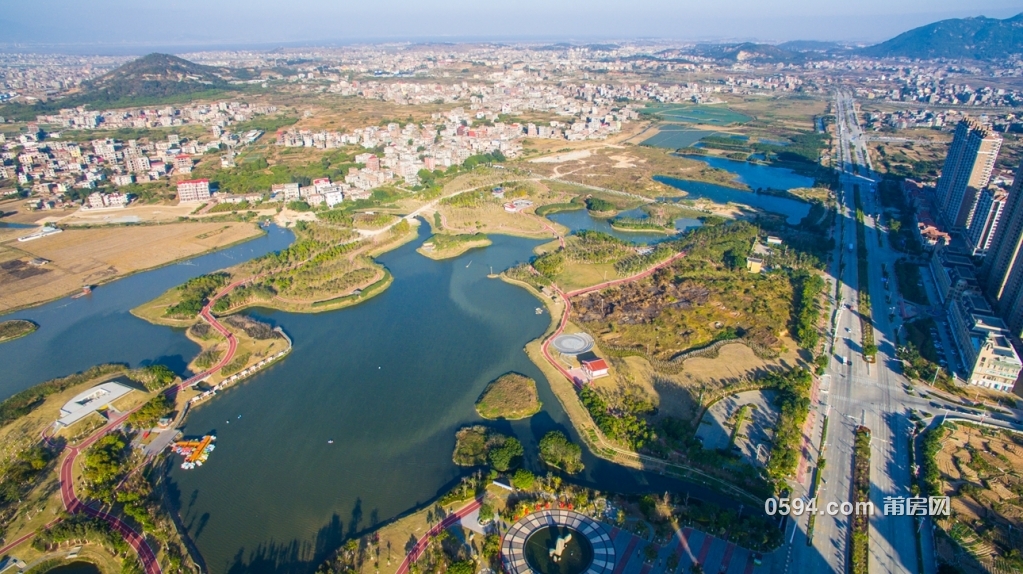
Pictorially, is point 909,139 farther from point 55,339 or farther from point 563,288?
point 55,339

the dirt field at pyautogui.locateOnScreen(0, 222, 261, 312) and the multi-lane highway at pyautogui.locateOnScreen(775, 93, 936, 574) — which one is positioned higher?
the multi-lane highway at pyautogui.locateOnScreen(775, 93, 936, 574)

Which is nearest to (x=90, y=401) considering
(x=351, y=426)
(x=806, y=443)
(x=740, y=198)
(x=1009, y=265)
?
(x=351, y=426)

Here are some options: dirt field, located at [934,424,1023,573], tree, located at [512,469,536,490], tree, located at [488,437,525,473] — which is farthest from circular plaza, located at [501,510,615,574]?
dirt field, located at [934,424,1023,573]

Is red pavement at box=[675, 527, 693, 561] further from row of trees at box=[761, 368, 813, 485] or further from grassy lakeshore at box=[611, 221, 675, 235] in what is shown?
grassy lakeshore at box=[611, 221, 675, 235]

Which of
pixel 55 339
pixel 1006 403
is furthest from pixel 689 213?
pixel 55 339

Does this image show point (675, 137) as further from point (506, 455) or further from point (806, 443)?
point (506, 455)

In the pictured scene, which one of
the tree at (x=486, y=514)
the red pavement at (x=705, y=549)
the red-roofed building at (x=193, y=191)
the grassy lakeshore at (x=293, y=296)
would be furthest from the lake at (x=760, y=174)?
the red-roofed building at (x=193, y=191)
